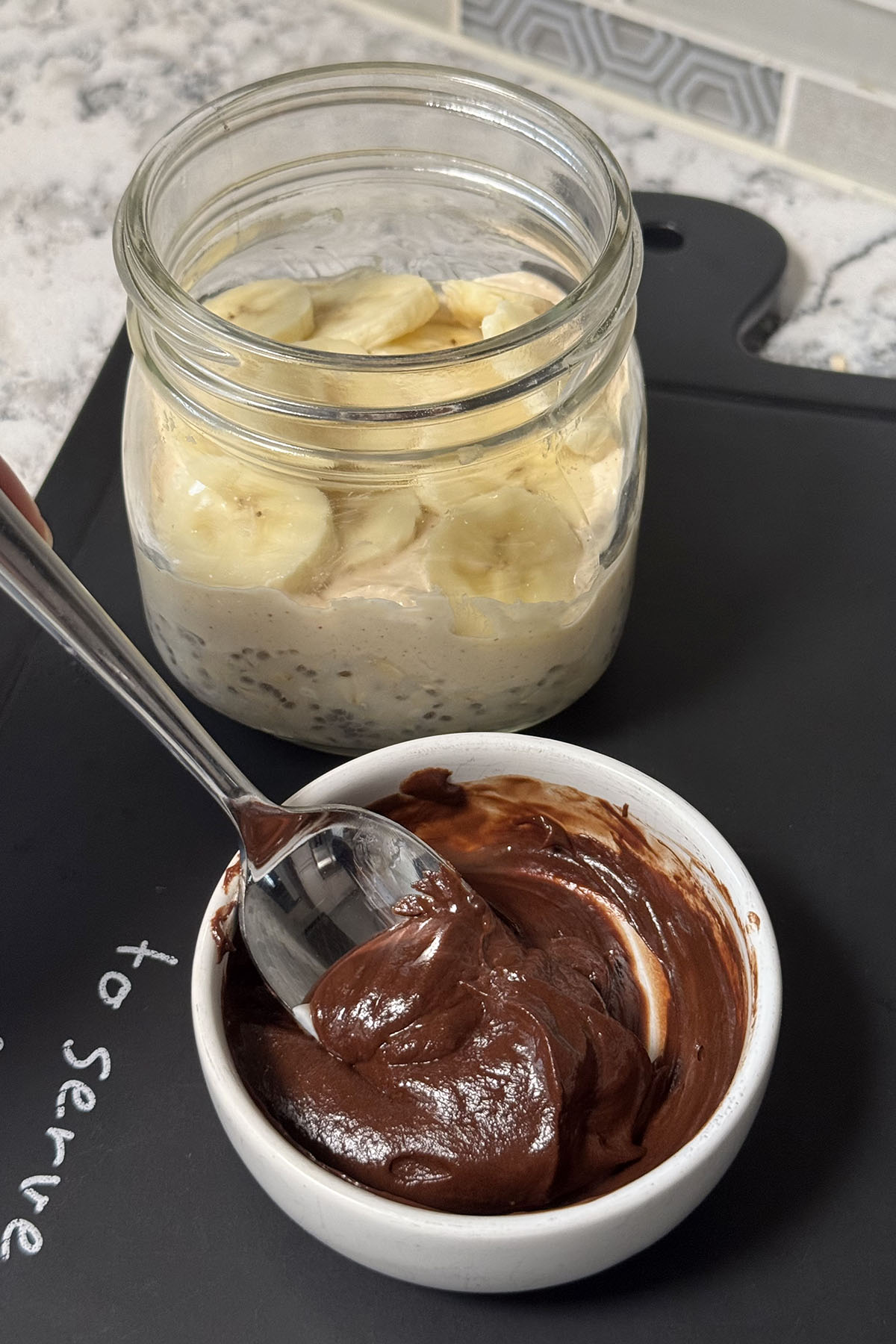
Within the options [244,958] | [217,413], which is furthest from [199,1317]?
[217,413]

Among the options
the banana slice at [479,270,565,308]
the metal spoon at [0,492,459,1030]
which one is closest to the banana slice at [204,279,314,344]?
the banana slice at [479,270,565,308]

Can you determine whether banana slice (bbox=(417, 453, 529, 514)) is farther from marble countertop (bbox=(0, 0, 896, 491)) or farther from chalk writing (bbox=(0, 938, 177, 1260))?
marble countertop (bbox=(0, 0, 896, 491))

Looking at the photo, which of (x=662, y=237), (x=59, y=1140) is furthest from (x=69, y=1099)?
(x=662, y=237)

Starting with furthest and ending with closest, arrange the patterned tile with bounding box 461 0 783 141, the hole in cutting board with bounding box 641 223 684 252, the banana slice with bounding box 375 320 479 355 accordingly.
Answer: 1. the patterned tile with bounding box 461 0 783 141
2. the hole in cutting board with bounding box 641 223 684 252
3. the banana slice with bounding box 375 320 479 355

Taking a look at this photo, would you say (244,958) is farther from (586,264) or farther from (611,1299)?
(586,264)

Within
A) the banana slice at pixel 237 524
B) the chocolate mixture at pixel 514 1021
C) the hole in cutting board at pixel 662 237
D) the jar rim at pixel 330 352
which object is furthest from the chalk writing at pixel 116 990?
the hole in cutting board at pixel 662 237
